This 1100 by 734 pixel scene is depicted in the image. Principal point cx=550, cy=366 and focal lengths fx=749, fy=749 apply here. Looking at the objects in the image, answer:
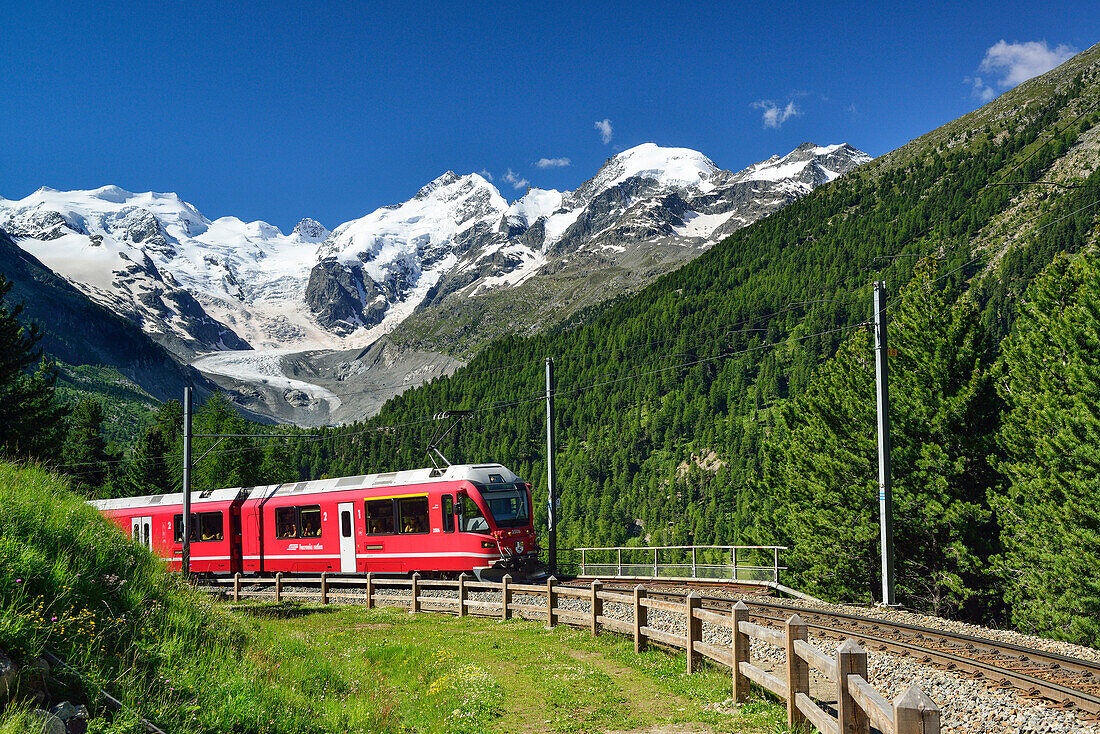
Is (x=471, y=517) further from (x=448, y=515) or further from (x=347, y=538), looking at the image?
(x=347, y=538)

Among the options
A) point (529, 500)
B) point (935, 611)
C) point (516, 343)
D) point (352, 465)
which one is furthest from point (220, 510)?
point (516, 343)

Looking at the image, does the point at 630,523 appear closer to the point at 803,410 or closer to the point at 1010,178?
the point at 803,410

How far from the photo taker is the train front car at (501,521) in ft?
79.6

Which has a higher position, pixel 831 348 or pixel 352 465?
pixel 831 348

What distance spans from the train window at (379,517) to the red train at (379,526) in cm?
4

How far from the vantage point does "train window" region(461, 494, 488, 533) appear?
24.3 meters

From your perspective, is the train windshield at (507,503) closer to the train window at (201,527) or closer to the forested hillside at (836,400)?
the forested hillside at (836,400)

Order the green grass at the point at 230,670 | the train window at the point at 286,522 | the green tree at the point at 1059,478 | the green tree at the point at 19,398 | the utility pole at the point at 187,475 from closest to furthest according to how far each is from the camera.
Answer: the green grass at the point at 230,670 < the green tree at the point at 1059,478 < the utility pole at the point at 187,475 < the train window at the point at 286,522 < the green tree at the point at 19,398

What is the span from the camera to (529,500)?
26266mm

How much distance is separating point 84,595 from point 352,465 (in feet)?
517

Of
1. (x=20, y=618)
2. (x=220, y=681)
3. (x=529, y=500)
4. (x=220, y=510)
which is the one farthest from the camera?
(x=220, y=510)

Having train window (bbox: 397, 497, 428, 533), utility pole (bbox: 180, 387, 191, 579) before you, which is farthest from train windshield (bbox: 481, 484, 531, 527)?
utility pole (bbox: 180, 387, 191, 579)

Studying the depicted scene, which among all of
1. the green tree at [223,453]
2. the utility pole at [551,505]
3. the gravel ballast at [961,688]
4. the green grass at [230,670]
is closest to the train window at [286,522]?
the utility pole at [551,505]

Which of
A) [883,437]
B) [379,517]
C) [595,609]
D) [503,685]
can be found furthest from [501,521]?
[503,685]
